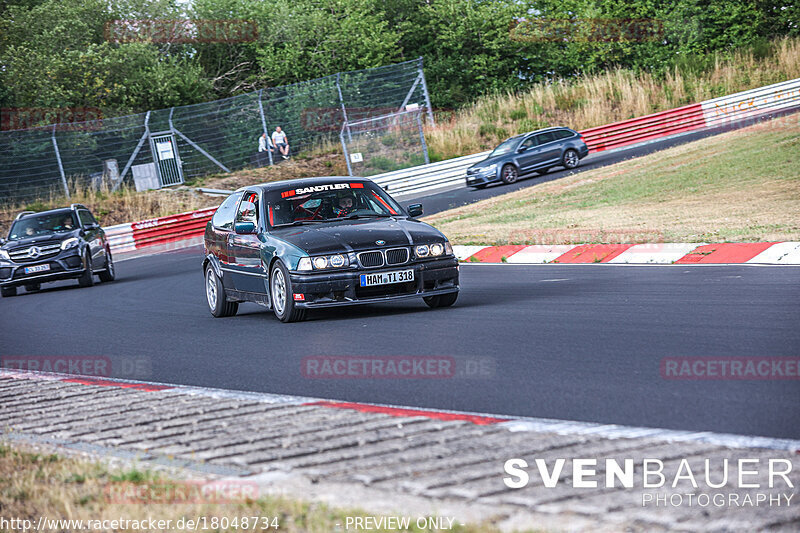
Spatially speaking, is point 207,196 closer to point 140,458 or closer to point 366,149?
point 366,149

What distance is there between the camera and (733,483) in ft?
12.8

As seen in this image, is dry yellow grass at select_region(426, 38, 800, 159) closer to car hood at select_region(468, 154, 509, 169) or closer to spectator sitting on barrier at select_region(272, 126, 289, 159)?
spectator sitting on barrier at select_region(272, 126, 289, 159)

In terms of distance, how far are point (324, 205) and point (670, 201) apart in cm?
1093

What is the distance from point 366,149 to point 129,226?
9.00 metres

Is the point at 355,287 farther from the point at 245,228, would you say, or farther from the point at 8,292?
the point at 8,292

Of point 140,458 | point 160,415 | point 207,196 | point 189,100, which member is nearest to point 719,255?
point 160,415

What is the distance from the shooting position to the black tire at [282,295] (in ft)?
33.1

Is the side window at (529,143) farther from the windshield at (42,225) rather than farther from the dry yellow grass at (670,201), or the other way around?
the windshield at (42,225)

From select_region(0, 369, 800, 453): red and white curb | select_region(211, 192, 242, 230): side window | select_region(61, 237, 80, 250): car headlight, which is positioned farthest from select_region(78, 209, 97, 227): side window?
select_region(0, 369, 800, 453): red and white curb

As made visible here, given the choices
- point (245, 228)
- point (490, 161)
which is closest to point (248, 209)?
point (245, 228)

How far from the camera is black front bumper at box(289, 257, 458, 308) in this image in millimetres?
9852

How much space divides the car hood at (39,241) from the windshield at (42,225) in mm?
340

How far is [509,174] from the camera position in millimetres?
31562

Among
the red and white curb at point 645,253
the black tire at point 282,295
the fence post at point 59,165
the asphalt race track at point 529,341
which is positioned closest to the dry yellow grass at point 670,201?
the red and white curb at point 645,253
